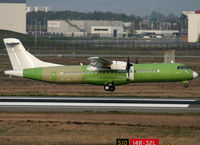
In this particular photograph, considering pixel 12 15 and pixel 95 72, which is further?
pixel 12 15

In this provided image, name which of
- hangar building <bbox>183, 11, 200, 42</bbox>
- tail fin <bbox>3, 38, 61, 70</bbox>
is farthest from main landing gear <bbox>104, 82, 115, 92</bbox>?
hangar building <bbox>183, 11, 200, 42</bbox>

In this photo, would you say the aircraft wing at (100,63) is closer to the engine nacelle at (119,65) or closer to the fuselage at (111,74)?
the engine nacelle at (119,65)

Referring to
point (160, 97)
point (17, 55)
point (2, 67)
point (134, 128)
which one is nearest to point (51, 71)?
point (17, 55)

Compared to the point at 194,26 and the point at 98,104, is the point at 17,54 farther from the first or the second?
the point at 194,26

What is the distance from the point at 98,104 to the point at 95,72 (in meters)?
7.99

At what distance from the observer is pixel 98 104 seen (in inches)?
1468

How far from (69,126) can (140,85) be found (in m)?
25.0

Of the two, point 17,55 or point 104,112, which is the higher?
point 17,55

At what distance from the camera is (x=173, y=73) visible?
44.2 m

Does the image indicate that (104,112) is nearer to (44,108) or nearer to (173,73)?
(44,108)

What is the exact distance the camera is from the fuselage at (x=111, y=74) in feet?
145

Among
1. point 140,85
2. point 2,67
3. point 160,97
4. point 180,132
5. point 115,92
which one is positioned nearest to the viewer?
point 180,132

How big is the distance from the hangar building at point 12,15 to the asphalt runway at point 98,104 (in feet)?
380

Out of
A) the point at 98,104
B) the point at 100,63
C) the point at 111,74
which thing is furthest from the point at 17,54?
the point at 98,104
